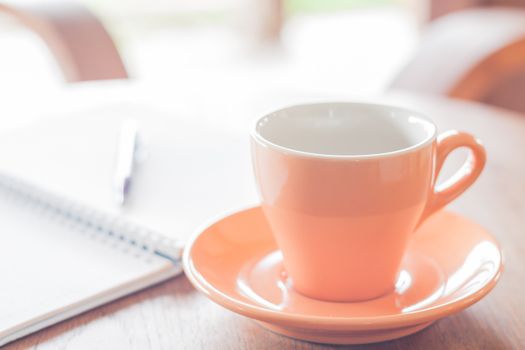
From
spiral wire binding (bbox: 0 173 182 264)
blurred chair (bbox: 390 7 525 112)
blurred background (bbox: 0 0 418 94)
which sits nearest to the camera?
spiral wire binding (bbox: 0 173 182 264)

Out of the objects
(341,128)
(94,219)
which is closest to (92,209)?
(94,219)

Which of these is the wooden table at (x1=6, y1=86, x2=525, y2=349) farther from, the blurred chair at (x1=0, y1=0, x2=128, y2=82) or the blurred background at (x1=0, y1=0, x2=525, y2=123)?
the blurred chair at (x1=0, y1=0, x2=128, y2=82)

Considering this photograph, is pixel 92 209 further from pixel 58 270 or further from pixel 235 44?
pixel 235 44

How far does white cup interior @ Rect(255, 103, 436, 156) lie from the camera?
0.46 m

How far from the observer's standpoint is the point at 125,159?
66cm

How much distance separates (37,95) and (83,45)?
0.66 ft

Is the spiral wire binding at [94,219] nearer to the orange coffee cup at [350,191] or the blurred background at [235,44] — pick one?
the orange coffee cup at [350,191]

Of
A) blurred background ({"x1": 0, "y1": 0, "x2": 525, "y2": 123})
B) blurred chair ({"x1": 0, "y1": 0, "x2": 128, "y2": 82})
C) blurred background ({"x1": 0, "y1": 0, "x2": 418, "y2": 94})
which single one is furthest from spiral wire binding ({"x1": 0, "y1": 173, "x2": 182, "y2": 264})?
blurred background ({"x1": 0, "y1": 0, "x2": 418, "y2": 94})

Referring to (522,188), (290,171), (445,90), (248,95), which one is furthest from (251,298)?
(445,90)

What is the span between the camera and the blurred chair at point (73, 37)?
3.76 feet

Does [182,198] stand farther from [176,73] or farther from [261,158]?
[176,73]

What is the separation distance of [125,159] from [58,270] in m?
0.19

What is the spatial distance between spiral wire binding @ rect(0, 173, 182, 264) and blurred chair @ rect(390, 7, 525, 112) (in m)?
0.66

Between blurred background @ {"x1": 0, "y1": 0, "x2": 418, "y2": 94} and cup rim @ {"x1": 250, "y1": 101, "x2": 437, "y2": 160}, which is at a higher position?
cup rim @ {"x1": 250, "y1": 101, "x2": 437, "y2": 160}
